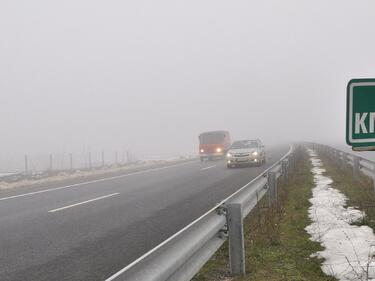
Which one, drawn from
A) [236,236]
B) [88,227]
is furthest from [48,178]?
[236,236]

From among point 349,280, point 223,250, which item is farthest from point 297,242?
point 349,280

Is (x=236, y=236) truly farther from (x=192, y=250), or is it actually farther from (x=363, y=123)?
(x=363, y=123)

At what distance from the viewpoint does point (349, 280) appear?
433 cm

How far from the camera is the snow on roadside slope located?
15.2ft

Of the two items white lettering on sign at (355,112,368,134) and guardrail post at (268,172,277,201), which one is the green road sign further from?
guardrail post at (268,172,277,201)

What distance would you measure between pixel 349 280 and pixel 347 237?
1.63 metres

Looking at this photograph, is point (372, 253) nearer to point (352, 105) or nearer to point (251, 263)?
point (251, 263)

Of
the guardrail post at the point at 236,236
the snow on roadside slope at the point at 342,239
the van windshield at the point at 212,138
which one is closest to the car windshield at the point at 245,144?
the van windshield at the point at 212,138

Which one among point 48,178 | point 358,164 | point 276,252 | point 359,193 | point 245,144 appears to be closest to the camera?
point 276,252

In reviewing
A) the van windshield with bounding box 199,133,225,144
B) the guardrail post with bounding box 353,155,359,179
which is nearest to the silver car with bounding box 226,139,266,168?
the guardrail post with bounding box 353,155,359,179

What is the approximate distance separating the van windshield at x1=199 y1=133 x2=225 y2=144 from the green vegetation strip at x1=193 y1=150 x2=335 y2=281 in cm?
2845

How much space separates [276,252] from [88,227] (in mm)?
3840

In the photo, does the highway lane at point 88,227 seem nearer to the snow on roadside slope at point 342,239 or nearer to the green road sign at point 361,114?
the snow on roadside slope at point 342,239

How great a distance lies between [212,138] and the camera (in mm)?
37438
